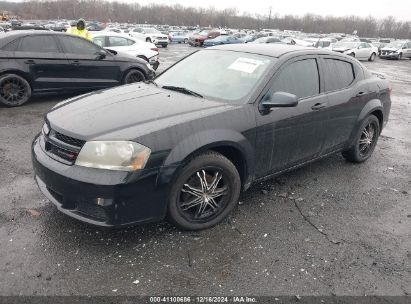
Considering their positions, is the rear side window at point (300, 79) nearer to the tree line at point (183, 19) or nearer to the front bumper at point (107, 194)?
the front bumper at point (107, 194)

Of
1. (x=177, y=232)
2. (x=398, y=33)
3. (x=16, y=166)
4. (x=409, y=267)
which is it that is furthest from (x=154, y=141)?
(x=398, y=33)

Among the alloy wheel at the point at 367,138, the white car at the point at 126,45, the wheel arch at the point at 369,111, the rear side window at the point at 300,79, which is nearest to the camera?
the rear side window at the point at 300,79

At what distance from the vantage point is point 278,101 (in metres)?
3.52

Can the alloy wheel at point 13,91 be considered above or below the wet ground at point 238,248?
above

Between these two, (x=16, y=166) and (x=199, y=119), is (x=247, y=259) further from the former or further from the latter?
(x=16, y=166)

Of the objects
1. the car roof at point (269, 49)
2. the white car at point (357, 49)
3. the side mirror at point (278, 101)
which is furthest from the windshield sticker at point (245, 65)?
the white car at point (357, 49)

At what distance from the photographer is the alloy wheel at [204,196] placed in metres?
3.28

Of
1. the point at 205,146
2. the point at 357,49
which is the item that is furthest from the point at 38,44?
the point at 357,49

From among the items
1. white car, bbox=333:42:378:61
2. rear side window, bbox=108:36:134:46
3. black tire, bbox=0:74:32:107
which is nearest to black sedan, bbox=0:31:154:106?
black tire, bbox=0:74:32:107

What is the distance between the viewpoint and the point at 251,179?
3.72 meters

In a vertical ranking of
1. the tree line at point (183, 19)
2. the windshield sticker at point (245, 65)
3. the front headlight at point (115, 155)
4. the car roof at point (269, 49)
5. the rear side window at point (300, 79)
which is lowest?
the front headlight at point (115, 155)

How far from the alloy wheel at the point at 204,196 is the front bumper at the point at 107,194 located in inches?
11.3

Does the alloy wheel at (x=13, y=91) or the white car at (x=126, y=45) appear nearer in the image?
the alloy wheel at (x=13, y=91)

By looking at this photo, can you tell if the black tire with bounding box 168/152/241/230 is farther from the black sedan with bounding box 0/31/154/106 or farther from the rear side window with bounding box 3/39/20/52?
the rear side window with bounding box 3/39/20/52
